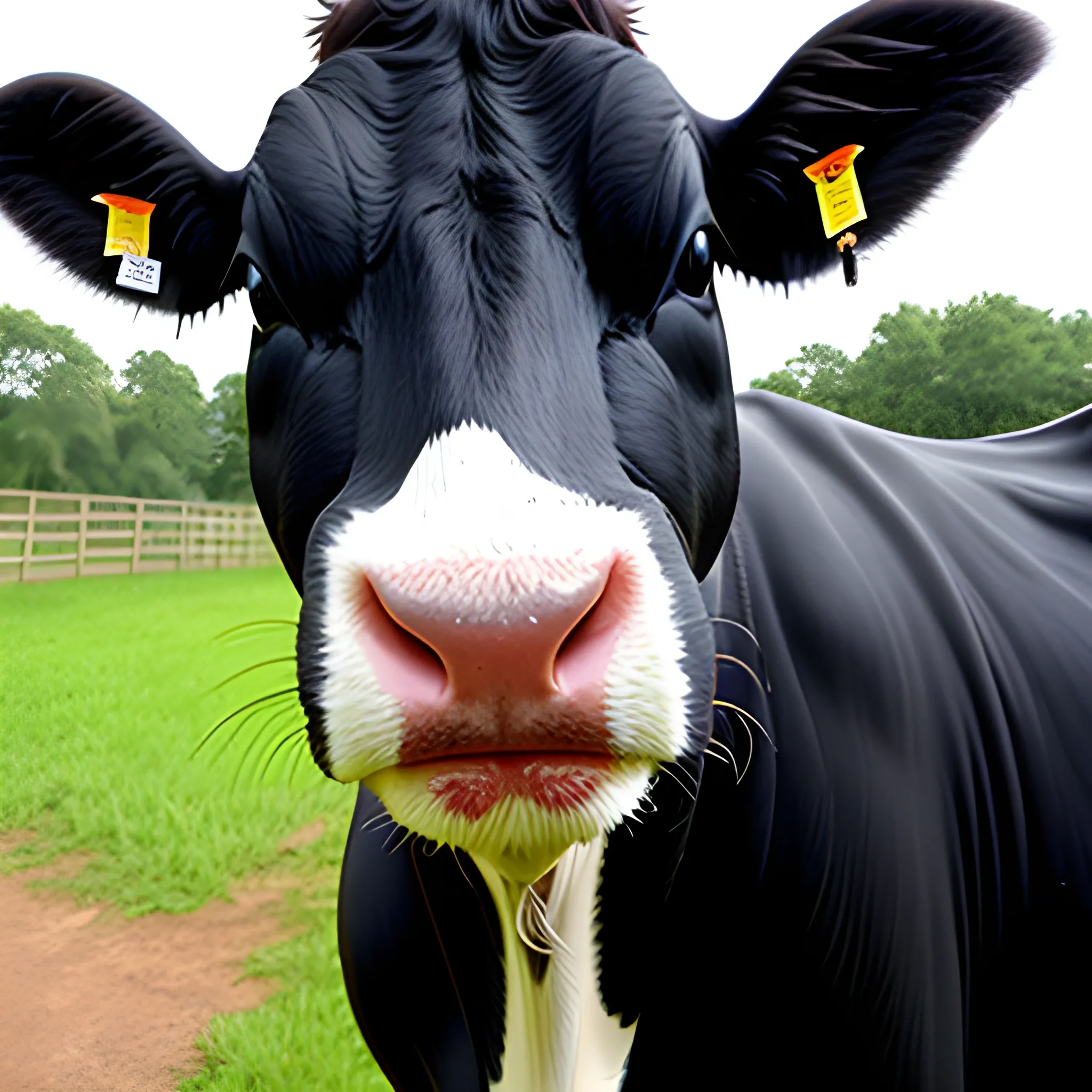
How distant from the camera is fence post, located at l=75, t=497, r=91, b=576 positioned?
1378cm

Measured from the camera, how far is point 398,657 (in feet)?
2.81

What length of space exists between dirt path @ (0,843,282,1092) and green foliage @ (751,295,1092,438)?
22.5 meters

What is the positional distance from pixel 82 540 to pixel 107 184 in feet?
46.1

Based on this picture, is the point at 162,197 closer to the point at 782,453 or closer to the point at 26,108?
the point at 26,108

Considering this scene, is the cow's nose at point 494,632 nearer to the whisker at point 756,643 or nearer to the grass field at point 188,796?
the grass field at point 188,796

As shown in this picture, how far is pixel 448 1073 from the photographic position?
1674 millimetres

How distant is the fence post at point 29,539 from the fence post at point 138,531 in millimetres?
4632

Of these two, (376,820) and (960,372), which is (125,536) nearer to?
(376,820)

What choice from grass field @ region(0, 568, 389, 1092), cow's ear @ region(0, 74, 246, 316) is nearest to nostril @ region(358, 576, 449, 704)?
grass field @ region(0, 568, 389, 1092)

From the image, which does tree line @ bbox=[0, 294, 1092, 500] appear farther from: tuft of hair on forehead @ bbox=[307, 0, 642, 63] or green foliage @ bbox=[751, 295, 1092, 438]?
tuft of hair on forehead @ bbox=[307, 0, 642, 63]

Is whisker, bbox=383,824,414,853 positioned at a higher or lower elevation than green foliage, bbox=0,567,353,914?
higher

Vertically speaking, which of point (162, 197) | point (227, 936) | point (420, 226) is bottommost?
point (227, 936)

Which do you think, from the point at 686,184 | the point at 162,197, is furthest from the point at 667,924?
the point at 162,197

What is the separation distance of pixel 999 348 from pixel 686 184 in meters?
33.4
